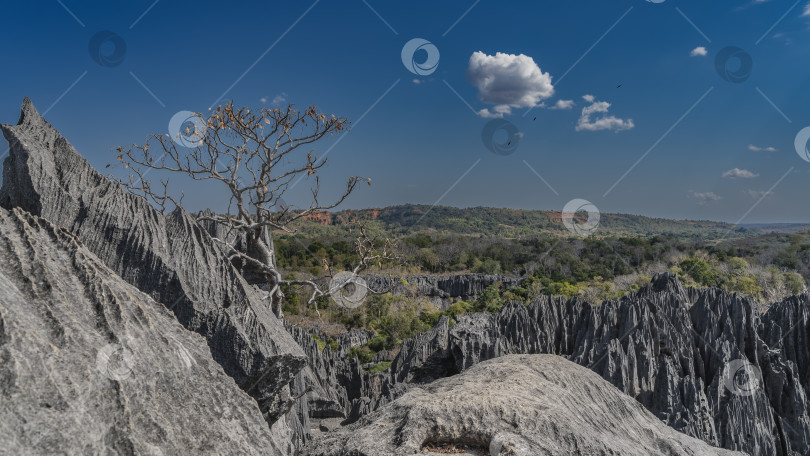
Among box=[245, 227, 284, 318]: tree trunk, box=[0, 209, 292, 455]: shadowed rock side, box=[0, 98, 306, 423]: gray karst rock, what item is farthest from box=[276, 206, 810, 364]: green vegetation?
box=[0, 209, 292, 455]: shadowed rock side

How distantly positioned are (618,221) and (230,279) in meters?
177

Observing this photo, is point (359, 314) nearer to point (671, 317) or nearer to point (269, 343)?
point (671, 317)

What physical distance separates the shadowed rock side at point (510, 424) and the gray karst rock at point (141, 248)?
1.27 m

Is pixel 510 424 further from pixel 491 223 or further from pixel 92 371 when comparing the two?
pixel 491 223

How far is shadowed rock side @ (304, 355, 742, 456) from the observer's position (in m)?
2.54

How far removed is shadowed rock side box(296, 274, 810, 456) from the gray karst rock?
15.0 ft

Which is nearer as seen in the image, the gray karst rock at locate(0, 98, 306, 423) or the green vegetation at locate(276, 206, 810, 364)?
the gray karst rock at locate(0, 98, 306, 423)

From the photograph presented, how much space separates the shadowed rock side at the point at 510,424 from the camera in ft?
8.33

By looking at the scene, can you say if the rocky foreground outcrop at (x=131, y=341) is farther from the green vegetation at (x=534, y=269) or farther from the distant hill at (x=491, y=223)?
the distant hill at (x=491, y=223)

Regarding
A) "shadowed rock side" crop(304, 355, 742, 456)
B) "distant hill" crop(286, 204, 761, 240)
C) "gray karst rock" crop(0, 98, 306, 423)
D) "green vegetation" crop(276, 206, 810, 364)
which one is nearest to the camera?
"shadowed rock side" crop(304, 355, 742, 456)

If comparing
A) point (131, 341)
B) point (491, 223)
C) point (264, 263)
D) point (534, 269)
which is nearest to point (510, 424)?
point (131, 341)

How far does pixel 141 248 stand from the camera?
4031 millimetres

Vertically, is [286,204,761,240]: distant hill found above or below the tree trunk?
above

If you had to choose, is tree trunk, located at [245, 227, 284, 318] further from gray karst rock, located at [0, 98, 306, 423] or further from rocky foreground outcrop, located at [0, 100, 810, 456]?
gray karst rock, located at [0, 98, 306, 423]
